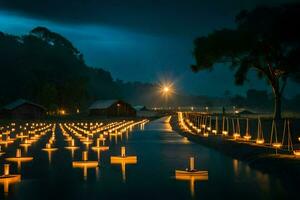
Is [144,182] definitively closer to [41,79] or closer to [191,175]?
[191,175]

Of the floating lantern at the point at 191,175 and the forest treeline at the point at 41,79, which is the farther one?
the forest treeline at the point at 41,79

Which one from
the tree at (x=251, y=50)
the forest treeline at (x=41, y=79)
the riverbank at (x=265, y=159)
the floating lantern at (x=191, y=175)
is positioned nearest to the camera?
the floating lantern at (x=191, y=175)

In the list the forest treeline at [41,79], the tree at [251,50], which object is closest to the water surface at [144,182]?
A: the tree at [251,50]

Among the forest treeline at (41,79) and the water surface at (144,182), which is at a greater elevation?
the forest treeline at (41,79)

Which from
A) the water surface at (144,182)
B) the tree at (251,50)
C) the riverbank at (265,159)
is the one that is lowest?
the water surface at (144,182)

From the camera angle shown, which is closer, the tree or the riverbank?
the riverbank

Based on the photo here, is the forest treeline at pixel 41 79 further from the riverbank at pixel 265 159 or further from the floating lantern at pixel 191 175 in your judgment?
the floating lantern at pixel 191 175

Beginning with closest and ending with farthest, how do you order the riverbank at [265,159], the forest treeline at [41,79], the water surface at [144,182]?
the water surface at [144,182]
the riverbank at [265,159]
the forest treeline at [41,79]

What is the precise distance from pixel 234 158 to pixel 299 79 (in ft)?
116

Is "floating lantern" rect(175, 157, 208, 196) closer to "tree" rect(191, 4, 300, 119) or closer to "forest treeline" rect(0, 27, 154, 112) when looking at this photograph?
"tree" rect(191, 4, 300, 119)

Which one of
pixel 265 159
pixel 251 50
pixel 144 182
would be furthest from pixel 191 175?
pixel 251 50

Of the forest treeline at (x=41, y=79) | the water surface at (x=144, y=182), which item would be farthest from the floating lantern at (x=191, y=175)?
the forest treeline at (x=41, y=79)

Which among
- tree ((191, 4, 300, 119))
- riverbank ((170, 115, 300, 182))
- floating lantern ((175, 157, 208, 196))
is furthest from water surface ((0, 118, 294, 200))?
tree ((191, 4, 300, 119))

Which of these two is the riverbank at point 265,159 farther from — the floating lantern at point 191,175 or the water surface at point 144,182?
the floating lantern at point 191,175
